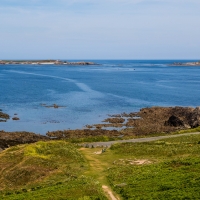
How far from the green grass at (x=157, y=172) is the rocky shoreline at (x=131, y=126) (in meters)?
13.2

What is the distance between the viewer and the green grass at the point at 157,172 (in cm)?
2155

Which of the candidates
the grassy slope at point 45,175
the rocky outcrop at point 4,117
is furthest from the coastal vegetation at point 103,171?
the rocky outcrop at point 4,117

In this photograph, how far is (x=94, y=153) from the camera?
36.3m

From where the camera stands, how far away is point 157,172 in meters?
26.2

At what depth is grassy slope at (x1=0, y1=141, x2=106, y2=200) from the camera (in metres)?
22.9

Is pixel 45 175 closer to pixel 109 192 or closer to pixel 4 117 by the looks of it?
pixel 109 192

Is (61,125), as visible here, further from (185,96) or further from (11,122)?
(185,96)

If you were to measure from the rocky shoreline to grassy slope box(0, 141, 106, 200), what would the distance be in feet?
43.8

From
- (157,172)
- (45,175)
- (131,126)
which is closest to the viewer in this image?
(157,172)

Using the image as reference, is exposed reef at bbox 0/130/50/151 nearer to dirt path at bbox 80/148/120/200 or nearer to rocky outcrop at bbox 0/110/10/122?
rocky outcrop at bbox 0/110/10/122

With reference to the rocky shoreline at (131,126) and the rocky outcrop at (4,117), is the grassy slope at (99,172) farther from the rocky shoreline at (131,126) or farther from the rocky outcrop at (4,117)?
the rocky outcrop at (4,117)

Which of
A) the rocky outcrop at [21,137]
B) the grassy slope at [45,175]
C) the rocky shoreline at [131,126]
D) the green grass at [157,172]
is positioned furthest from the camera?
the rocky shoreline at [131,126]

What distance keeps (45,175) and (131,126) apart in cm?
3634

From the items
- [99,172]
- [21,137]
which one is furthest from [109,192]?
[21,137]
